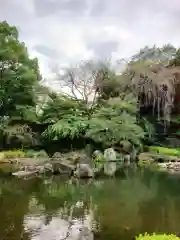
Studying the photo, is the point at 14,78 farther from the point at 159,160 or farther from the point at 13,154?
the point at 159,160

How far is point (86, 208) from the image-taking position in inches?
398

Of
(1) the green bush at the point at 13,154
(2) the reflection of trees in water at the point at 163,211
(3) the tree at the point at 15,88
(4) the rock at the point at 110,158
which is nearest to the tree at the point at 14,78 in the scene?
(3) the tree at the point at 15,88

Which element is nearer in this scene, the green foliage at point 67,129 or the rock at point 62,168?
the rock at point 62,168

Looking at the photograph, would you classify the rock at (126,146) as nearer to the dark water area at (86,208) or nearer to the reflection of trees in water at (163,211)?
the dark water area at (86,208)

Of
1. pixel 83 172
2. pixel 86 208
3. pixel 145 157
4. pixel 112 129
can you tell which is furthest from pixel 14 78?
pixel 86 208

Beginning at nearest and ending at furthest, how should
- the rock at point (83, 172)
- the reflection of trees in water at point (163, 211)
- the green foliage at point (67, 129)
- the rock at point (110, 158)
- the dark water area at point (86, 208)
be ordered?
1. the dark water area at point (86, 208)
2. the reflection of trees in water at point (163, 211)
3. the rock at point (83, 172)
4. the rock at point (110, 158)
5. the green foliage at point (67, 129)

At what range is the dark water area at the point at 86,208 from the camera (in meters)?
7.93

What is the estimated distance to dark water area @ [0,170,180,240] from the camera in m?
7.93

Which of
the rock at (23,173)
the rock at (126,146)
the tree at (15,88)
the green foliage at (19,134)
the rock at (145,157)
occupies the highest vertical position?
the tree at (15,88)

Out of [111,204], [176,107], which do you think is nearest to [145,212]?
[111,204]

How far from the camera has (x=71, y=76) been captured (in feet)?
93.2

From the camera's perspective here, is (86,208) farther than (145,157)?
No

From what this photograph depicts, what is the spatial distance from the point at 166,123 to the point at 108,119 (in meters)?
6.98

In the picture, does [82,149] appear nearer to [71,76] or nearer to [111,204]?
[71,76]
